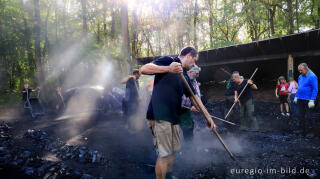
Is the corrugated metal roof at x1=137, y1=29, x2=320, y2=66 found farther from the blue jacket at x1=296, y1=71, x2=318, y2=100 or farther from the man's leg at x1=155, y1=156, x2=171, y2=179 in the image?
the man's leg at x1=155, y1=156, x2=171, y2=179

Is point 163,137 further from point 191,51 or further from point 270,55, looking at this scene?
point 270,55

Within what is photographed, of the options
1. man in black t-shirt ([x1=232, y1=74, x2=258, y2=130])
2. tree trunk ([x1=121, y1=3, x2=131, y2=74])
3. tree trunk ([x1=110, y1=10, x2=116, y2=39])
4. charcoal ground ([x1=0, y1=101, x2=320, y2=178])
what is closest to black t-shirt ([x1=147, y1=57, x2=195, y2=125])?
charcoal ground ([x1=0, y1=101, x2=320, y2=178])

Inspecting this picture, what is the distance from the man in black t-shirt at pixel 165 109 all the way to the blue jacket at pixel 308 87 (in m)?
4.77

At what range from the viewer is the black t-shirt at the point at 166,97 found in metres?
2.66

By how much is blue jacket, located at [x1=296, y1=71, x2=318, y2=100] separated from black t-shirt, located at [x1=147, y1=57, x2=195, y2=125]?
188 inches

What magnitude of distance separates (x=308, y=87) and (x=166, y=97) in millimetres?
5075

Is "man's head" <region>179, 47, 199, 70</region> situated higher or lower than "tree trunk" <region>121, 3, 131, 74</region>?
lower

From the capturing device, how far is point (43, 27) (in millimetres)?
18641

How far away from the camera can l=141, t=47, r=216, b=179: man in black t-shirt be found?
265 centimetres

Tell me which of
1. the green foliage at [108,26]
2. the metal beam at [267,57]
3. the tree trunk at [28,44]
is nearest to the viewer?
the metal beam at [267,57]

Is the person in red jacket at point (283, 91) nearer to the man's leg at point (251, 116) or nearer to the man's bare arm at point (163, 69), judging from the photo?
the man's leg at point (251, 116)

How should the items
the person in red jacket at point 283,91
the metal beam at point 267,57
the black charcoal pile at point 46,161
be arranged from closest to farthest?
the black charcoal pile at point 46,161
the metal beam at point 267,57
the person in red jacket at point 283,91

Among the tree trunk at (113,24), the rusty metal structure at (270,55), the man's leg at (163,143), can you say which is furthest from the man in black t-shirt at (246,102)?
the tree trunk at (113,24)

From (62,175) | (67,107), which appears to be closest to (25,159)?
(62,175)
